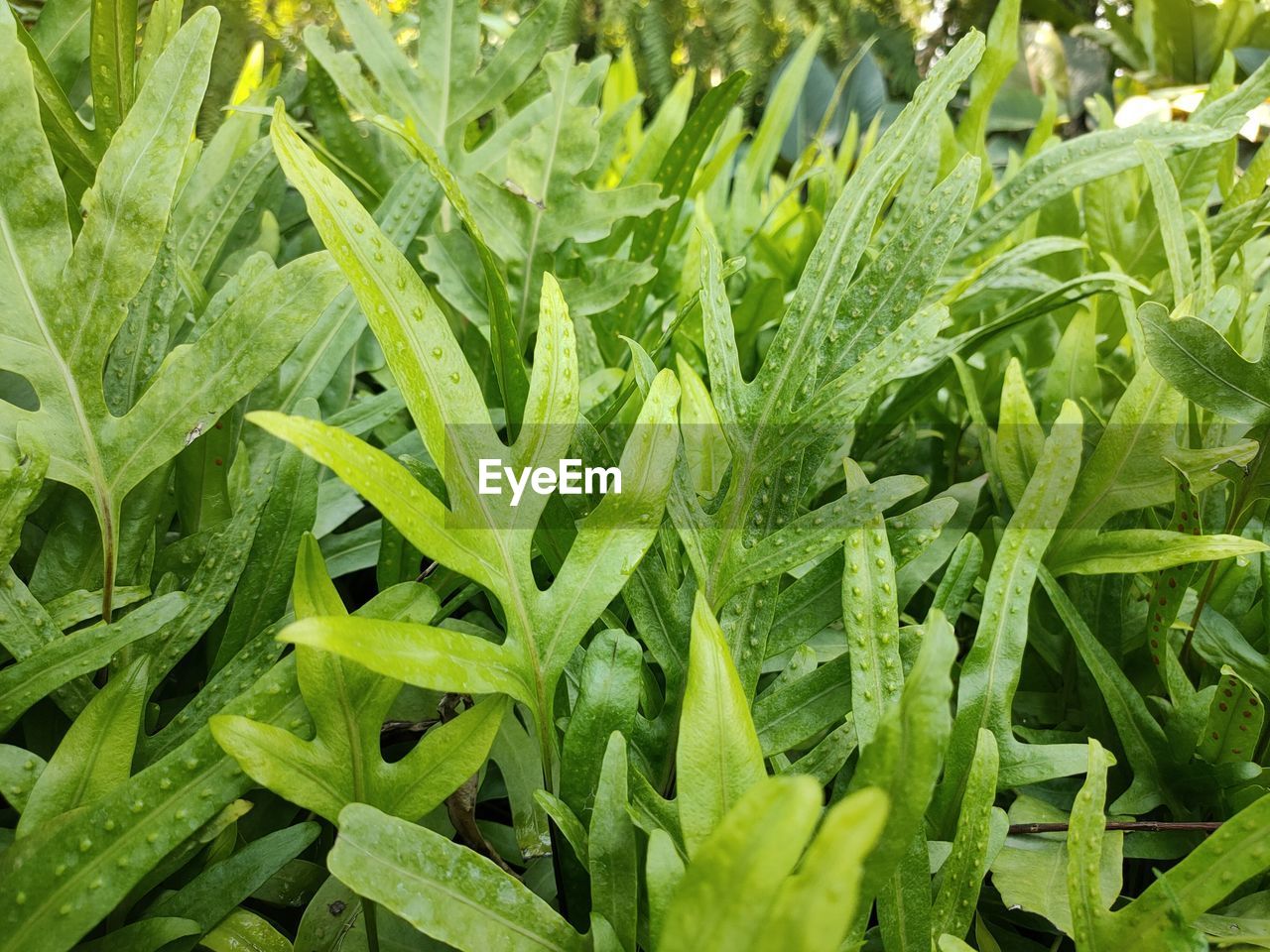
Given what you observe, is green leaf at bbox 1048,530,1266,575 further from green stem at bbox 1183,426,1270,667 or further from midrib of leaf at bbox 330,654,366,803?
midrib of leaf at bbox 330,654,366,803

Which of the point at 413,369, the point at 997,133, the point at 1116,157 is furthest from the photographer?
the point at 997,133

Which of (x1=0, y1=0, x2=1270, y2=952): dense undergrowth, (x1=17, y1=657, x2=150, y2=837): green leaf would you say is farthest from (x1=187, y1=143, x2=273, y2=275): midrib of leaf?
(x1=17, y1=657, x2=150, y2=837): green leaf

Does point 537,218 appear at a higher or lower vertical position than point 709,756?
higher

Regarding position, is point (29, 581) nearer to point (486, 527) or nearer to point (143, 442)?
point (143, 442)

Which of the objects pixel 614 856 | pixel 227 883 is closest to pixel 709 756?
pixel 614 856

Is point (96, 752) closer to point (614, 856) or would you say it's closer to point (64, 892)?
point (64, 892)

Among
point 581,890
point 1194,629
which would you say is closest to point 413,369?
point 581,890

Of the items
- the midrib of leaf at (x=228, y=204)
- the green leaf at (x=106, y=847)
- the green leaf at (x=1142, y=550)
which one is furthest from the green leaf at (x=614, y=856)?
the midrib of leaf at (x=228, y=204)

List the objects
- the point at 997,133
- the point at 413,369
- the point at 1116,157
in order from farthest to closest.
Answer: the point at 997,133, the point at 1116,157, the point at 413,369
